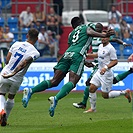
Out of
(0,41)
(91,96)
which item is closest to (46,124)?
(91,96)

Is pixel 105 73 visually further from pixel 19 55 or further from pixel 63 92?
pixel 19 55

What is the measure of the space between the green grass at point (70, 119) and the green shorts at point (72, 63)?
3.73ft

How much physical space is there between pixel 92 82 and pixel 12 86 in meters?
4.15

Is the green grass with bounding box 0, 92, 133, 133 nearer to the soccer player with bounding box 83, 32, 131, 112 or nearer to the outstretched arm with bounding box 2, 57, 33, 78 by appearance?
the soccer player with bounding box 83, 32, 131, 112

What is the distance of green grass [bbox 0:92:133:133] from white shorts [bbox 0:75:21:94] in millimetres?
734

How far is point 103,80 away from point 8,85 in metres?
4.29

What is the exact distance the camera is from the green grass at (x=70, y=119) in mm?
12312

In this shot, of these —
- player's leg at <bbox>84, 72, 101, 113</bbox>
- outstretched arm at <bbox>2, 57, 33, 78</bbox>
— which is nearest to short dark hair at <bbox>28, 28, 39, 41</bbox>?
outstretched arm at <bbox>2, 57, 33, 78</bbox>

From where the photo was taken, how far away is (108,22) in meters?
31.7

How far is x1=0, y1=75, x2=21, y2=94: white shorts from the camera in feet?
43.1

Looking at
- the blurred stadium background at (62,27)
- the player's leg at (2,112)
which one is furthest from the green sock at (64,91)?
the blurred stadium background at (62,27)

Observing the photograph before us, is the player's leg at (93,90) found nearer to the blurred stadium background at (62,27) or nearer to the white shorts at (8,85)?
the white shorts at (8,85)

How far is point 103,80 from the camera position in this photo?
55.7 feet

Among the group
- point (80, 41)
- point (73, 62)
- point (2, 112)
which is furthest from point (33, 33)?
point (2, 112)
